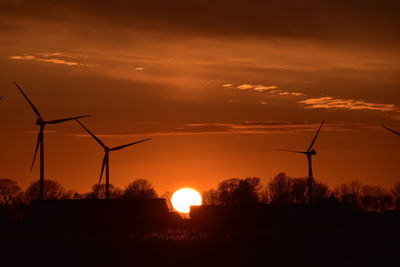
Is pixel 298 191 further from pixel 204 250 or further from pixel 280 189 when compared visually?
pixel 204 250

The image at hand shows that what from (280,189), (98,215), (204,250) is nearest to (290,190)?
(280,189)

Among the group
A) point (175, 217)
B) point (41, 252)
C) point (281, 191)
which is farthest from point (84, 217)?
Answer: point (281, 191)

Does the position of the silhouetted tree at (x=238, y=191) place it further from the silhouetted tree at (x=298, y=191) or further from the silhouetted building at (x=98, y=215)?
the silhouetted building at (x=98, y=215)

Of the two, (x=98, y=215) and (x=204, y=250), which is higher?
(x=98, y=215)

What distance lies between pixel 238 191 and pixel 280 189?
8910 mm

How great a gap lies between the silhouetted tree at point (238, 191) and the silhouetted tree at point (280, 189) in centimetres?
310

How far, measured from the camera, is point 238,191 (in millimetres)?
163750

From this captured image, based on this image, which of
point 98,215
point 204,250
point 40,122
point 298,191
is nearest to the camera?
point 204,250

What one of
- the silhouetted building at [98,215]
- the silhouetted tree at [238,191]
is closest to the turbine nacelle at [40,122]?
the silhouetted building at [98,215]

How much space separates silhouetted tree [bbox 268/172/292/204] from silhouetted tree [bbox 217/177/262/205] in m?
3.10

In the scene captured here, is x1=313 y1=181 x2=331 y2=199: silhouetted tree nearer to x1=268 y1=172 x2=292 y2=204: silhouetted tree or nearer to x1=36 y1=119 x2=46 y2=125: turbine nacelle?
x1=268 y1=172 x2=292 y2=204: silhouetted tree

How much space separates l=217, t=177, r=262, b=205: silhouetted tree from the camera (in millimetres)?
160125

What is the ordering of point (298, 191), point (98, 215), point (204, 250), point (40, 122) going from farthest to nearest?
point (298, 191) → point (98, 215) → point (40, 122) → point (204, 250)

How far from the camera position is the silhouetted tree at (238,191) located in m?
160
